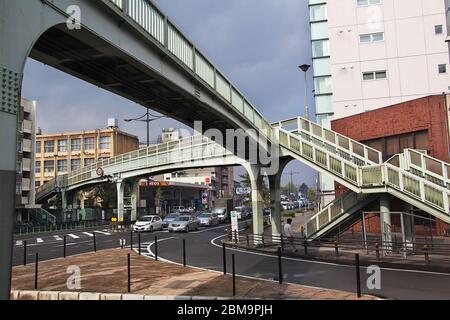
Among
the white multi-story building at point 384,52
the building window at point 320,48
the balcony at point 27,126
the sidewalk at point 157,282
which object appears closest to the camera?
the sidewalk at point 157,282

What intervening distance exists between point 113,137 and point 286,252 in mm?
74336

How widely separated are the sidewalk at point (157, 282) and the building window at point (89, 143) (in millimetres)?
76640

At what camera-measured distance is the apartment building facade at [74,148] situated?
91.2 m

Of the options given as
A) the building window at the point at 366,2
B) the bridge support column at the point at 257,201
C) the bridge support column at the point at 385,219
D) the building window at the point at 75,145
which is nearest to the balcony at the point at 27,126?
the building window at the point at 75,145

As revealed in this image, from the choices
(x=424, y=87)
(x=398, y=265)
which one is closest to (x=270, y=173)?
(x=398, y=265)

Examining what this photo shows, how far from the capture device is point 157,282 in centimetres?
1305

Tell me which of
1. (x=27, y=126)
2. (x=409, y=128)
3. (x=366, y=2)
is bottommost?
(x=409, y=128)

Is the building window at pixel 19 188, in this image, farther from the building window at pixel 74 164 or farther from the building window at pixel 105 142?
the building window at pixel 74 164

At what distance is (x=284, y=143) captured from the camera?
84.5 feet

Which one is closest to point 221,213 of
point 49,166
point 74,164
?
point 74,164

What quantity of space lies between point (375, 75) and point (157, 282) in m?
34.6

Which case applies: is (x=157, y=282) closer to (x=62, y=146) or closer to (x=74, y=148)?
(x=74, y=148)

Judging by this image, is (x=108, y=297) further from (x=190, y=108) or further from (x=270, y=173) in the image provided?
(x=270, y=173)
